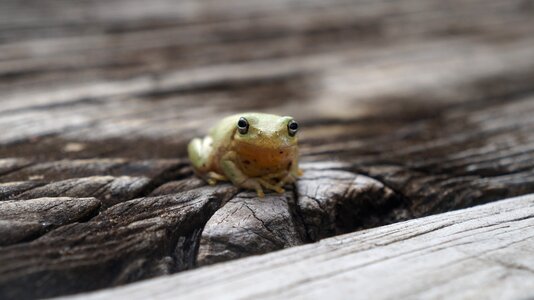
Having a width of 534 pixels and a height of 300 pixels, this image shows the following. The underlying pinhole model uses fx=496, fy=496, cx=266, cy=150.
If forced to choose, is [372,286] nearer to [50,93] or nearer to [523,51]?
[50,93]

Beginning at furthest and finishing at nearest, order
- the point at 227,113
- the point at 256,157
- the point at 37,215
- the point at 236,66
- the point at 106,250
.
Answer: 1. the point at 236,66
2. the point at 227,113
3. the point at 256,157
4. the point at 37,215
5. the point at 106,250

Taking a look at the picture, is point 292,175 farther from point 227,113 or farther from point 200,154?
point 227,113

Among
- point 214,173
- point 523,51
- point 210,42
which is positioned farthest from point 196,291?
point 523,51

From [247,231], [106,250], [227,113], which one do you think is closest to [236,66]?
[227,113]

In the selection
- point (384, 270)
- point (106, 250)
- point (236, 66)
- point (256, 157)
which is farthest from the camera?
point (236, 66)

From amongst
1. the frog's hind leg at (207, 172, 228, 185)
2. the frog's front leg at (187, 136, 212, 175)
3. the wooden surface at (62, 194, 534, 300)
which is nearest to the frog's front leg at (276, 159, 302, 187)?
the frog's hind leg at (207, 172, 228, 185)

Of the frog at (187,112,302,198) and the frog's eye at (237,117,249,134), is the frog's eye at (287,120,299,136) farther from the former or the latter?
the frog's eye at (237,117,249,134)

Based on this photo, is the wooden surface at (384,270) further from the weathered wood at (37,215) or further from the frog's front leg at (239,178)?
the frog's front leg at (239,178)

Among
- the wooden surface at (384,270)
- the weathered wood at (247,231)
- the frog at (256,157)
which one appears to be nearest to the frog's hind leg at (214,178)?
the frog at (256,157)
